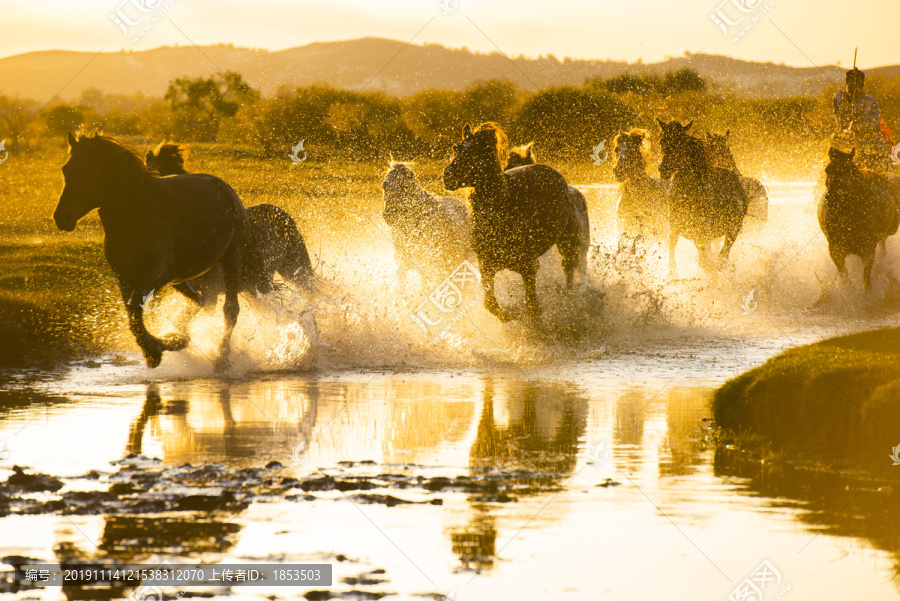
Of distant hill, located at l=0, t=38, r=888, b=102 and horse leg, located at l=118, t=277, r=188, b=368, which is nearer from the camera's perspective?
horse leg, located at l=118, t=277, r=188, b=368

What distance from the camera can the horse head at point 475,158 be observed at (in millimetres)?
12266

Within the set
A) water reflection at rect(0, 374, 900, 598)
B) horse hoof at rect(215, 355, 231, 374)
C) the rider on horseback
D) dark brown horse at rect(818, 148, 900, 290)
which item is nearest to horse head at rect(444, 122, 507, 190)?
water reflection at rect(0, 374, 900, 598)

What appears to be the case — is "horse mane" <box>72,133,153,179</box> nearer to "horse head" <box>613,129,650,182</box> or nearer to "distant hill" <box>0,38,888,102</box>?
"horse head" <box>613,129,650,182</box>

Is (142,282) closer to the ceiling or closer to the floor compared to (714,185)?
closer to the floor

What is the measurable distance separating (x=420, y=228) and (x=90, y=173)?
4.52 metres

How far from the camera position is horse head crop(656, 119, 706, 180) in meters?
15.8

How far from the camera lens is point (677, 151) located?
1588cm

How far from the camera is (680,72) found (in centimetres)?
6178

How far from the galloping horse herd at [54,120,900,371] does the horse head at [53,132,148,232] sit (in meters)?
0.01

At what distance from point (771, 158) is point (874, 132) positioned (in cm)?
3604

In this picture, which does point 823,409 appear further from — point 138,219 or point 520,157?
point 520,157

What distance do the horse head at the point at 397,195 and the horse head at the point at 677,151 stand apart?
4000 mm

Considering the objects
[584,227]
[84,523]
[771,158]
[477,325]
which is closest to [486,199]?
[477,325]

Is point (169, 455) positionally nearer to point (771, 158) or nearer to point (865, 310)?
point (865, 310)
